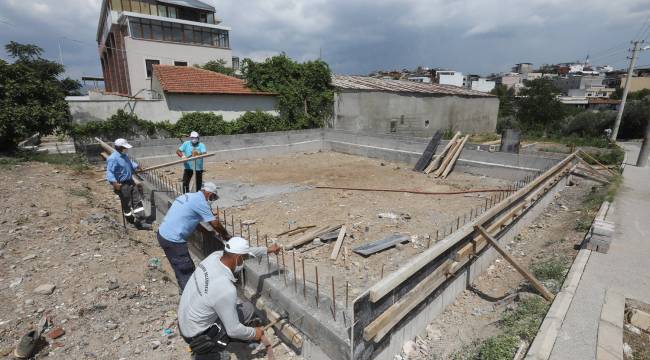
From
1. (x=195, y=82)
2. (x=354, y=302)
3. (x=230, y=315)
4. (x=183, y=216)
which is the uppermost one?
(x=195, y=82)

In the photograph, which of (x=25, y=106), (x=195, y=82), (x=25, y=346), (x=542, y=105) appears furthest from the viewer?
(x=542, y=105)

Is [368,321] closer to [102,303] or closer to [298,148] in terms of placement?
[102,303]

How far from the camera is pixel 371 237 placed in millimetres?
5789

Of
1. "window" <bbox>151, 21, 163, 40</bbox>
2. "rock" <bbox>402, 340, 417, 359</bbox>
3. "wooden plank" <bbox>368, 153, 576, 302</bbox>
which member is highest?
"window" <bbox>151, 21, 163, 40</bbox>

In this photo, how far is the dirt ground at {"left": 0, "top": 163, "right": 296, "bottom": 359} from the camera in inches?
129

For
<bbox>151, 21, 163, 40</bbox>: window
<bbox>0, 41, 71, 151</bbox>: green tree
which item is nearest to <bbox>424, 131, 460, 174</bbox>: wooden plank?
<bbox>0, 41, 71, 151</bbox>: green tree

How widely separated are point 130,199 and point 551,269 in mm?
7027

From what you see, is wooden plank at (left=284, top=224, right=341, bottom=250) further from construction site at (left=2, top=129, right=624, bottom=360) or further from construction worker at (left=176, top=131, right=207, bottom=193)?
construction worker at (left=176, top=131, right=207, bottom=193)

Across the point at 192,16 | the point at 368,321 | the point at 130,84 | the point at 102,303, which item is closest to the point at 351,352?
the point at 368,321

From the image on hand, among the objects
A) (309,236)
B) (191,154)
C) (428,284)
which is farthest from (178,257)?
(191,154)

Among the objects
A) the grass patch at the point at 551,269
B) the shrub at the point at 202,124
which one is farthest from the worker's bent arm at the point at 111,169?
the shrub at the point at 202,124

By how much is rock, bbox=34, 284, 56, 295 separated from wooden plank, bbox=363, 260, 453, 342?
3686 mm

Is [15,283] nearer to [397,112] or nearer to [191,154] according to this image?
[191,154]

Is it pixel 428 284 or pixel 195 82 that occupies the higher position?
pixel 195 82
